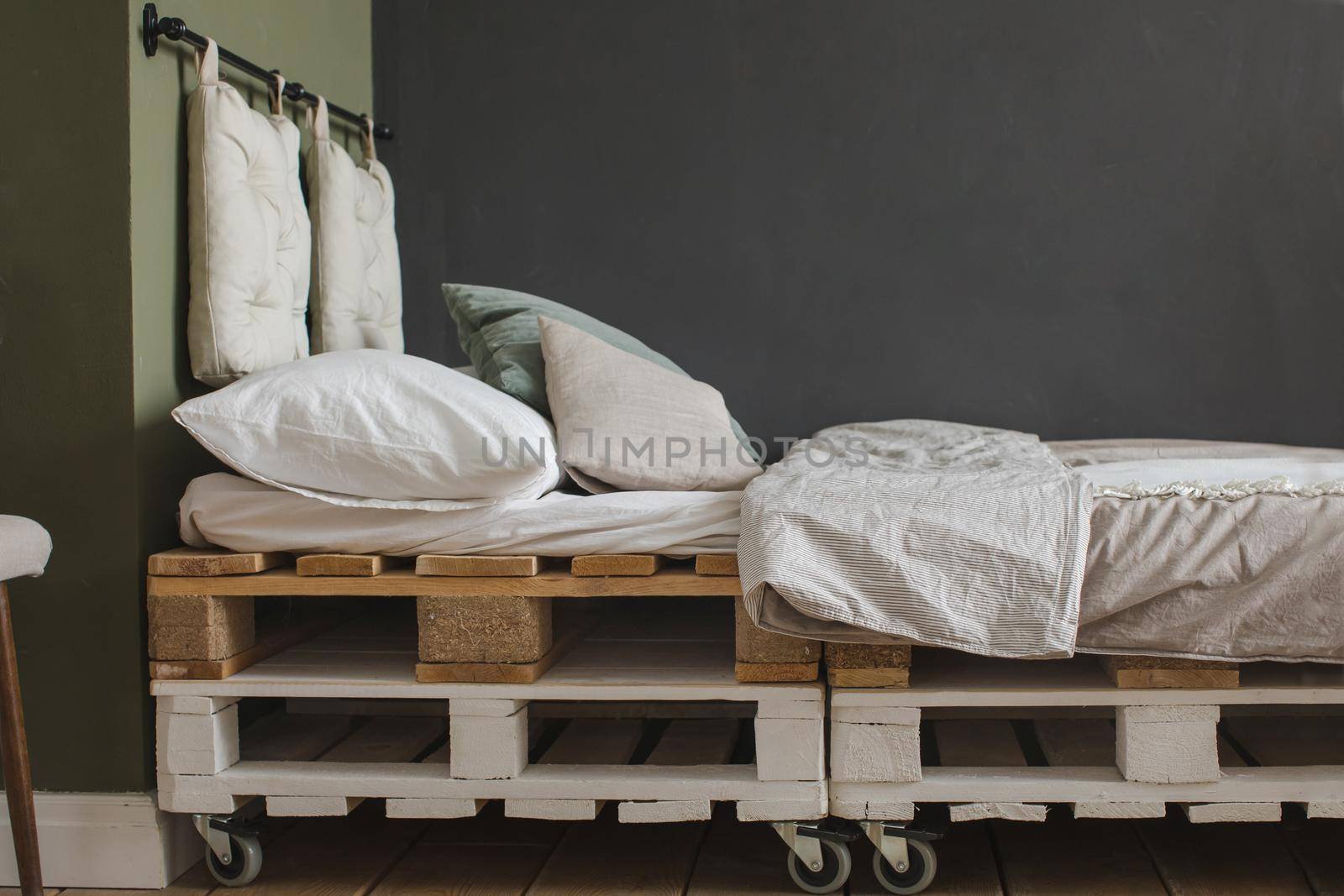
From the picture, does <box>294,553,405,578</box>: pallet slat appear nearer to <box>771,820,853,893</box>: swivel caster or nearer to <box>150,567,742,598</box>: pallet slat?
<box>150,567,742,598</box>: pallet slat

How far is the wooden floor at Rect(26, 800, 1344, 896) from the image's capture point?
1.57 meters

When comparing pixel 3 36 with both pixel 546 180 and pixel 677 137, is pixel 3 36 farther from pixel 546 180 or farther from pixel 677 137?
pixel 677 137

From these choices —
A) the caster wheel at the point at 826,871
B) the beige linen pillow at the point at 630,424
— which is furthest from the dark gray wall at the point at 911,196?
the caster wheel at the point at 826,871

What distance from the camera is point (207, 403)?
1.52m

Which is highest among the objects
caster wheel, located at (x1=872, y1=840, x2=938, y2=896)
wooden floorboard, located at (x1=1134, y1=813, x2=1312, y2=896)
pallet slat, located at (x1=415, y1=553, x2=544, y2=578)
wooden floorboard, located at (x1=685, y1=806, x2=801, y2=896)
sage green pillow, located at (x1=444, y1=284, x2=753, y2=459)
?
sage green pillow, located at (x1=444, y1=284, x2=753, y2=459)

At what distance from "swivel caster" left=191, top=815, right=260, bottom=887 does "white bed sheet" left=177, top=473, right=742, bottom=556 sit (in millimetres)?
387

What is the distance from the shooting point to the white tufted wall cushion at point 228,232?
168cm

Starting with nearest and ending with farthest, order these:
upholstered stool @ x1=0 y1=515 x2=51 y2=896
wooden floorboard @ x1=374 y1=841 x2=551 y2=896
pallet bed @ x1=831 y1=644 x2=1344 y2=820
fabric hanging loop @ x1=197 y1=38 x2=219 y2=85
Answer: upholstered stool @ x1=0 y1=515 x2=51 y2=896, pallet bed @ x1=831 y1=644 x2=1344 y2=820, wooden floorboard @ x1=374 y1=841 x2=551 y2=896, fabric hanging loop @ x1=197 y1=38 x2=219 y2=85

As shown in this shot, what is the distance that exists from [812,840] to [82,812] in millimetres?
1027

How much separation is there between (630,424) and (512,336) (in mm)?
337

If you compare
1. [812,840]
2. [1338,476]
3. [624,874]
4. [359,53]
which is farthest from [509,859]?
[359,53]

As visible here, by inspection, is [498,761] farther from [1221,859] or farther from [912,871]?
[1221,859]

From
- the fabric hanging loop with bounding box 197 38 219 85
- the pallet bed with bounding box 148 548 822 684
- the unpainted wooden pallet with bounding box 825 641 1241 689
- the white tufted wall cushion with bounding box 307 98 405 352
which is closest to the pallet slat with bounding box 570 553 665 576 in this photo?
the pallet bed with bounding box 148 548 822 684

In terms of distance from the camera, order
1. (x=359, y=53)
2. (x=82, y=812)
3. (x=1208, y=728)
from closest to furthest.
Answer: (x=1208, y=728) < (x=82, y=812) < (x=359, y=53)
